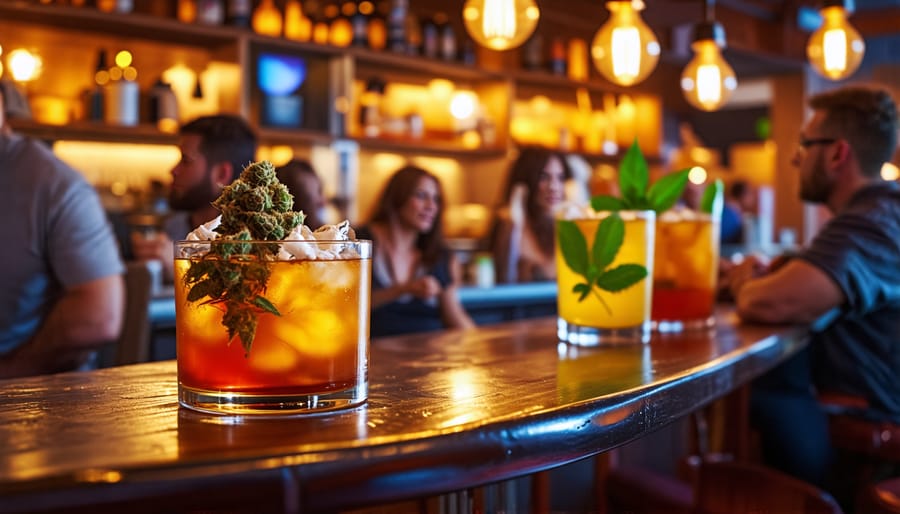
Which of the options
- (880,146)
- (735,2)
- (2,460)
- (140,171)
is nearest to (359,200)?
(140,171)

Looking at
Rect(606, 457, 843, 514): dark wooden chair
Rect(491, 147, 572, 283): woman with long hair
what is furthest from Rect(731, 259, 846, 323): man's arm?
Rect(491, 147, 572, 283): woman with long hair

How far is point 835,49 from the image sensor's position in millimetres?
2789

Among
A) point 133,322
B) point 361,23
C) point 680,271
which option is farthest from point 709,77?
point 361,23

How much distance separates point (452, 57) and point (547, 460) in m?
5.34

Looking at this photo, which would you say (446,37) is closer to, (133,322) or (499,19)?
(499,19)

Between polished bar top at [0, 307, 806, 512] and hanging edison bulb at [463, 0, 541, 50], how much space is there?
1073 millimetres

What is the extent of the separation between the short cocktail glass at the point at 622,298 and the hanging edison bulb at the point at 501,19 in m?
0.77

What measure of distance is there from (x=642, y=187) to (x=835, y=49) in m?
1.47

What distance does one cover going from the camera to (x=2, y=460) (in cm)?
67

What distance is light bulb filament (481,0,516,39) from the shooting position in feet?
7.04

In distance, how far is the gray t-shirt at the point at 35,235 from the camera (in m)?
1.99

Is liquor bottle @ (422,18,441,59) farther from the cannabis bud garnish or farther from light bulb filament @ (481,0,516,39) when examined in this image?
the cannabis bud garnish

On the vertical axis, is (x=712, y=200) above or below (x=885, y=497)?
above

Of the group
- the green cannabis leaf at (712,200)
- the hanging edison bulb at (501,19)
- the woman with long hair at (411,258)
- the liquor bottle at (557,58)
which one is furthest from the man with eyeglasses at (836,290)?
the liquor bottle at (557,58)
